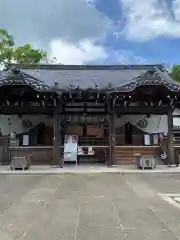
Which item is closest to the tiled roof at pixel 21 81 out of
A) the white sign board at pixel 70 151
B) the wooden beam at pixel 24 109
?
the wooden beam at pixel 24 109

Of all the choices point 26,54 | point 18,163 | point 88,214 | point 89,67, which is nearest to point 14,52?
point 26,54

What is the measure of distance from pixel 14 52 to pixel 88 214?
90.8ft

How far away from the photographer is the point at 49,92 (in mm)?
15219

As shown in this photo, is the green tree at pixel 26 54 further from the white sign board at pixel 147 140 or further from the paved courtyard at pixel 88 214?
the paved courtyard at pixel 88 214

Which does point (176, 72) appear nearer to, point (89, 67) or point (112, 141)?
point (89, 67)

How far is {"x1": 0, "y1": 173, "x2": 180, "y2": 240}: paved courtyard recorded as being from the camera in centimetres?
438

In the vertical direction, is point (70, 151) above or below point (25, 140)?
below

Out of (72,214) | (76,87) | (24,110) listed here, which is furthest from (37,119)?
(72,214)

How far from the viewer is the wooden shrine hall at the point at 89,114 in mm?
15430

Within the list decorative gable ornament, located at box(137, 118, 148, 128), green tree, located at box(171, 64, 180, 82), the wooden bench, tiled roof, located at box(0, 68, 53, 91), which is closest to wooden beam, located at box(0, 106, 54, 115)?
tiled roof, located at box(0, 68, 53, 91)

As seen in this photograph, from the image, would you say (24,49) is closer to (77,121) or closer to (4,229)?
(77,121)

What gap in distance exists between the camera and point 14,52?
3084 cm

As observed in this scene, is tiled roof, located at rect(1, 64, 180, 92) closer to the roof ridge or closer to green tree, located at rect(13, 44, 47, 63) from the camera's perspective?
the roof ridge

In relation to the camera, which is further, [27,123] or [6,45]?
[6,45]
